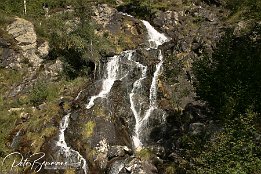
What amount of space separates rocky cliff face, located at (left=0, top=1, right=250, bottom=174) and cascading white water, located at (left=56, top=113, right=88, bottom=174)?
67 mm

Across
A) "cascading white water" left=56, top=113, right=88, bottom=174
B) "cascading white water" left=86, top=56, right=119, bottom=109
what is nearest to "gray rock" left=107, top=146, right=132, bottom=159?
"cascading white water" left=56, top=113, right=88, bottom=174

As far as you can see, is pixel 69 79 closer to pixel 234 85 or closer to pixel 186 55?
pixel 186 55

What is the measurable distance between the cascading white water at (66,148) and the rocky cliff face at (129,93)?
0.22 ft

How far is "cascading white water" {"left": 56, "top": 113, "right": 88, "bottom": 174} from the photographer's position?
2447cm

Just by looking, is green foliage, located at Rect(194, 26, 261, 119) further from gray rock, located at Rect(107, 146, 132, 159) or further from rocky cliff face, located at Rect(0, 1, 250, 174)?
gray rock, located at Rect(107, 146, 132, 159)

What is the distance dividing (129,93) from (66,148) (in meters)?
7.88

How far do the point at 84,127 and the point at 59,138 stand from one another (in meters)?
2.15

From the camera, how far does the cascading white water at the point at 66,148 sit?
24469 mm

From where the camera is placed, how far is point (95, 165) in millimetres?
24047

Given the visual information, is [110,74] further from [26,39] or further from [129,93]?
[26,39]

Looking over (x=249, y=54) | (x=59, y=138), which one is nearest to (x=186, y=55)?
(x=59, y=138)

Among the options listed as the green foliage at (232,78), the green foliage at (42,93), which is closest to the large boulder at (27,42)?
the green foliage at (42,93)
